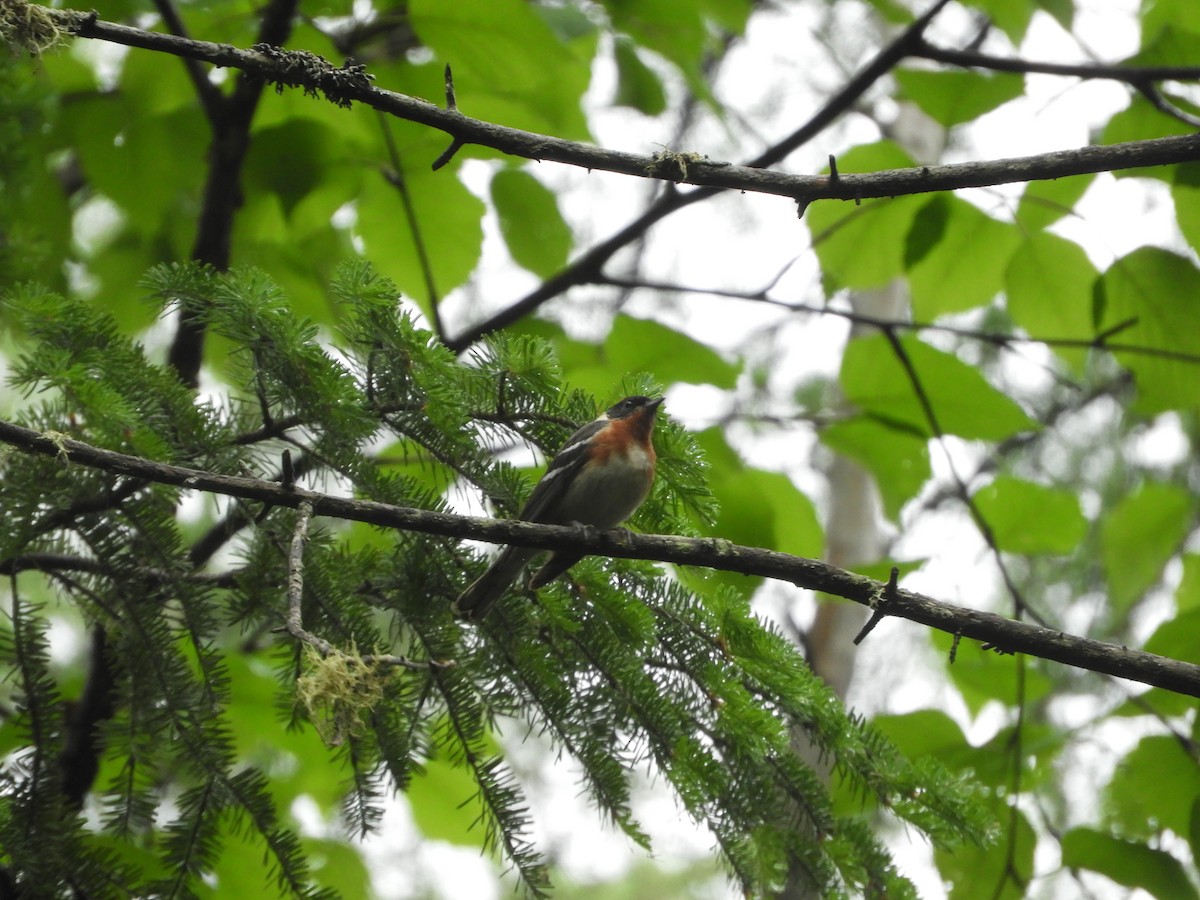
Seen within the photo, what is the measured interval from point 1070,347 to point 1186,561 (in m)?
1.02

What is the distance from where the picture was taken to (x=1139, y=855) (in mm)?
3246

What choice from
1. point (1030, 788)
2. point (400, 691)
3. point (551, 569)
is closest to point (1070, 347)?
point (1030, 788)

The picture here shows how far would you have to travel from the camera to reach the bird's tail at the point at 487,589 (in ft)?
9.18

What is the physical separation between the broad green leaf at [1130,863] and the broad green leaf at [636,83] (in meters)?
3.51

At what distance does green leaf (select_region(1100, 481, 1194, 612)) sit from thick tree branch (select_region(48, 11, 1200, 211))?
2508 mm

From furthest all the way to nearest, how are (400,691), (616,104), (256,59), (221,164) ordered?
(616,104) < (221,164) < (400,691) < (256,59)

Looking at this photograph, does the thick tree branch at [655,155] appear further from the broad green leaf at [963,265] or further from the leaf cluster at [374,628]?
the broad green leaf at [963,265]

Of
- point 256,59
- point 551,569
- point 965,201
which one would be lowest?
point 551,569

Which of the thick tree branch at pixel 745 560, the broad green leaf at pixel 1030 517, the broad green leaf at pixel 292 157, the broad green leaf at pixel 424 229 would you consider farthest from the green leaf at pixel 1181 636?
the broad green leaf at pixel 292 157

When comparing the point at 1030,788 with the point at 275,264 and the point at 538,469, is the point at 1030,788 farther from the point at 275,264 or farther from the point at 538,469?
the point at 275,264

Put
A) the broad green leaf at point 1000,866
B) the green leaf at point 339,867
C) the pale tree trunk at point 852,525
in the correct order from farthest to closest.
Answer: the pale tree trunk at point 852,525, the green leaf at point 339,867, the broad green leaf at point 1000,866

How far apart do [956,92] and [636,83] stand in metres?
1.48

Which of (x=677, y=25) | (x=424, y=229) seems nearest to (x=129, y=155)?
(x=424, y=229)

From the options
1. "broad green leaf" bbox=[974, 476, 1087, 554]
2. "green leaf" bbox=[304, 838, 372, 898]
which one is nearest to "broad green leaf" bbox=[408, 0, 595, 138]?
"broad green leaf" bbox=[974, 476, 1087, 554]
